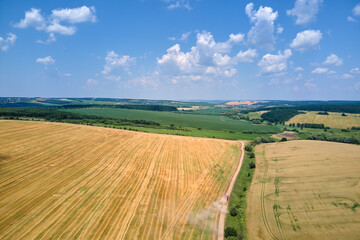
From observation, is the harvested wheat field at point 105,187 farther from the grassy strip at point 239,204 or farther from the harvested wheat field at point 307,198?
the harvested wheat field at point 307,198

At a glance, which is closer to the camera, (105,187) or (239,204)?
(239,204)

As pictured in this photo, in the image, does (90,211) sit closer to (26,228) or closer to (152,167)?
(26,228)

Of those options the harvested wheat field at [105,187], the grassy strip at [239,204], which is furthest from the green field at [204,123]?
the grassy strip at [239,204]

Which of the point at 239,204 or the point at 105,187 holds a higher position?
the point at 105,187

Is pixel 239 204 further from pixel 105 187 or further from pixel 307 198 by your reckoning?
pixel 105 187

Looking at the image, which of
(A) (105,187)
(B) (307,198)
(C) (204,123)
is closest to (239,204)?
(B) (307,198)

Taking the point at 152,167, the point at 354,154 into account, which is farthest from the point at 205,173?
the point at 354,154
